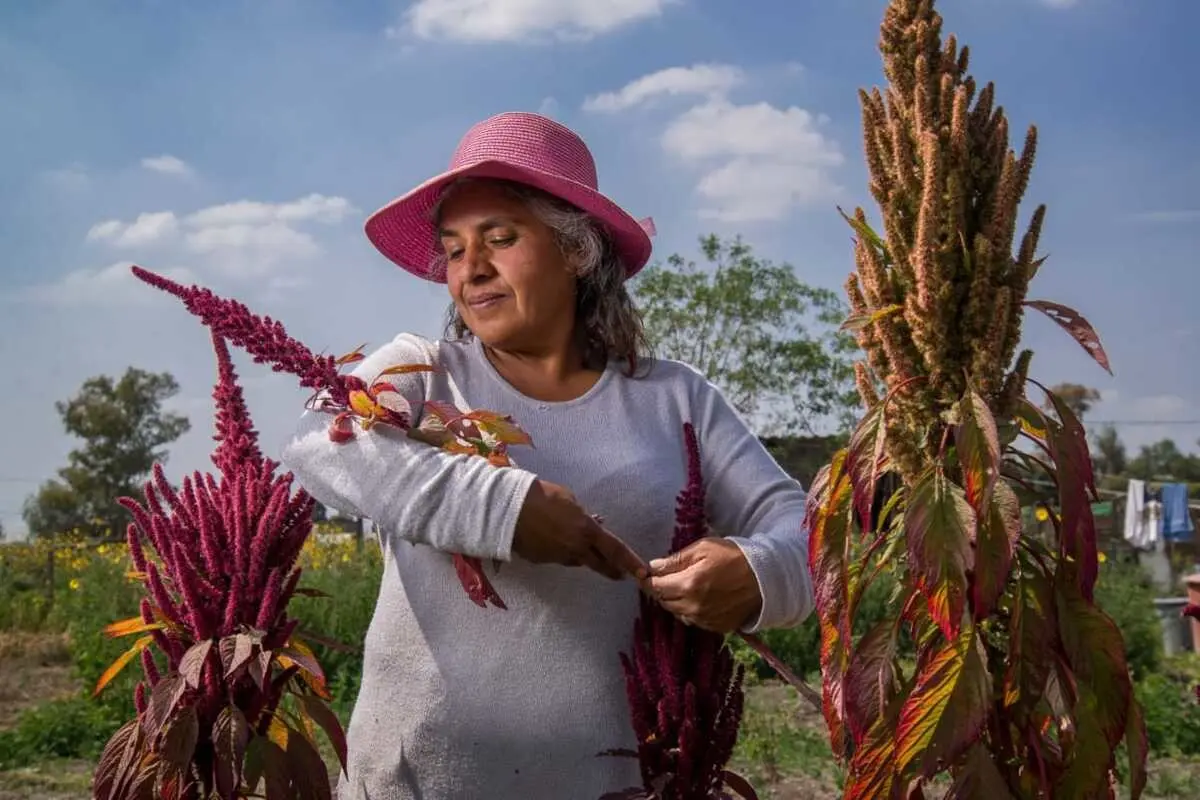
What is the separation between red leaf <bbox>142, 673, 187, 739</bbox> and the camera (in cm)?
150

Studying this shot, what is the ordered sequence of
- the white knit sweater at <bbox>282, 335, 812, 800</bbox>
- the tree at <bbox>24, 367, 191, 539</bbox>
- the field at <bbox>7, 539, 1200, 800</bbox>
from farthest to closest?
the tree at <bbox>24, 367, 191, 539</bbox>
the field at <bbox>7, 539, 1200, 800</bbox>
the white knit sweater at <bbox>282, 335, 812, 800</bbox>

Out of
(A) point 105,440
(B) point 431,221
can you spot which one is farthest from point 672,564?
(A) point 105,440

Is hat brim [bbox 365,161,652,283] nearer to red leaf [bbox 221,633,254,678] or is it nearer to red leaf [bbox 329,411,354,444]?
red leaf [bbox 329,411,354,444]

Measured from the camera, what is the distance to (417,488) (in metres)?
1.44

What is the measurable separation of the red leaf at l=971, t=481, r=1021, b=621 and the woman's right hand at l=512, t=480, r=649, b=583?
44 cm

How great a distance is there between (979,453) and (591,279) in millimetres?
617

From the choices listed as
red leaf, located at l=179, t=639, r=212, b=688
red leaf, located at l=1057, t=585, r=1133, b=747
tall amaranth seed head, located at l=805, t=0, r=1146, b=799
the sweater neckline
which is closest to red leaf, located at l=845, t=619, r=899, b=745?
tall amaranth seed head, located at l=805, t=0, r=1146, b=799

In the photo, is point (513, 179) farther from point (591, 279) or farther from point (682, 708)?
point (682, 708)

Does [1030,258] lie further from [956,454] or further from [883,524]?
[883,524]

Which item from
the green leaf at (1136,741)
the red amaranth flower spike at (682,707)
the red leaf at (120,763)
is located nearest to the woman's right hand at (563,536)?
the red amaranth flower spike at (682,707)

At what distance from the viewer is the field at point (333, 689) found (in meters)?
4.67

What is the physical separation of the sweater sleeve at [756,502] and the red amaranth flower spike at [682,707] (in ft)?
0.28

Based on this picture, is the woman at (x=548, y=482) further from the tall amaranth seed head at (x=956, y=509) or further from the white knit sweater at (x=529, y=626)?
the tall amaranth seed head at (x=956, y=509)

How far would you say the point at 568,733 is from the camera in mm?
1636
